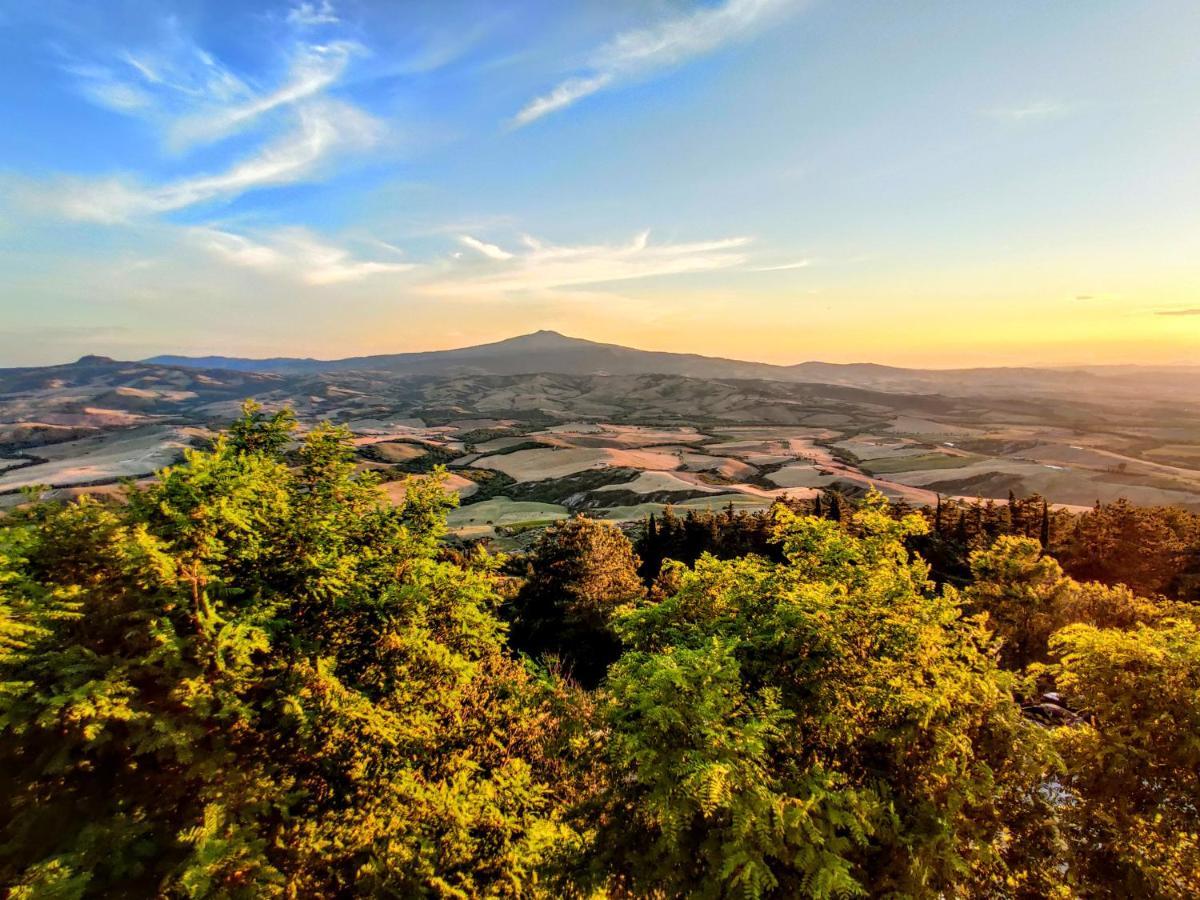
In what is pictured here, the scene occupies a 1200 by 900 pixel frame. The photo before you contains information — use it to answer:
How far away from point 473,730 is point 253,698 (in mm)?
5439

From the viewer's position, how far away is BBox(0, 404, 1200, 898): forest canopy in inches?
345

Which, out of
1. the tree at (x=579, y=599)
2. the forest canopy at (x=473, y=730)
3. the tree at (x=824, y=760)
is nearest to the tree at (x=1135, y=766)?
the forest canopy at (x=473, y=730)

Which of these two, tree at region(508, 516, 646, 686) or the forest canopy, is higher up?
the forest canopy

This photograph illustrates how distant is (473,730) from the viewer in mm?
14375

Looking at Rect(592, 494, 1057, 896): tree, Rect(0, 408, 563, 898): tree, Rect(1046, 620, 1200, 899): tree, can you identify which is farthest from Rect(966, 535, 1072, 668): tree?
Rect(0, 408, 563, 898): tree

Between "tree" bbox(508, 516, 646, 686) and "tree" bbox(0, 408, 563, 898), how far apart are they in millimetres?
23459

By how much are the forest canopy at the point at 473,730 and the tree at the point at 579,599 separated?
2381 cm

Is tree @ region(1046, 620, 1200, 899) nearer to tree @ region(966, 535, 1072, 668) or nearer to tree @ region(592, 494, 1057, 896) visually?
tree @ region(592, 494, 1057, 896)

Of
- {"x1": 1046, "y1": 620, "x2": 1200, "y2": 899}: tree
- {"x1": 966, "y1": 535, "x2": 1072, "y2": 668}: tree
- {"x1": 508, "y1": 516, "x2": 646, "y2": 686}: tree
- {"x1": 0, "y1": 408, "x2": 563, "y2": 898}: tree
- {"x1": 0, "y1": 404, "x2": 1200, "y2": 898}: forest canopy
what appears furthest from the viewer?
{"x1": 508, "y1": 516, "x2": 646, "y2": 686}: tree

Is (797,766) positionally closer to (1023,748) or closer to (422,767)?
(1023,748)

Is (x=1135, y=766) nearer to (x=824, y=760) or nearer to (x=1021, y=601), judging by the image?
(x=824, y=760)

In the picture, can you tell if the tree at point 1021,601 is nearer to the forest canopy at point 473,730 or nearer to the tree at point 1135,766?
the tree at point 1135,766

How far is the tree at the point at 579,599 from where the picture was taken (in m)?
42.0

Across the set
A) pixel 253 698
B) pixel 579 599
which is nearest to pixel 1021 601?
pixel 579 599
